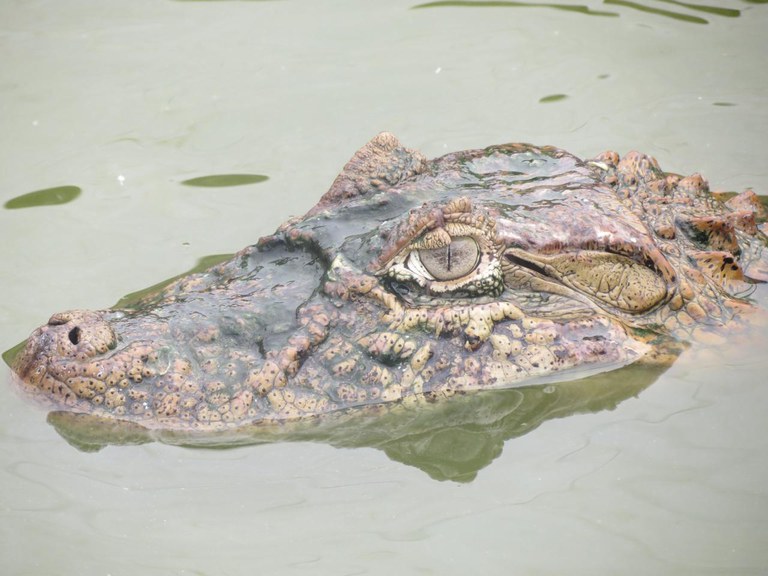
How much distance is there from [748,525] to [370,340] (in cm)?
181

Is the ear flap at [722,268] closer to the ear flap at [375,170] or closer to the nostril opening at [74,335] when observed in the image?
the ear flap at [375,170]

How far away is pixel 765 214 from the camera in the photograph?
6.20 metres

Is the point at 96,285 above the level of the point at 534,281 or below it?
below

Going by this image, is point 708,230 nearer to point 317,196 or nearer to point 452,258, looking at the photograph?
point 452,258

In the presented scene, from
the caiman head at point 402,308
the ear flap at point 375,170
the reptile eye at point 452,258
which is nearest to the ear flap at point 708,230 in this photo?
the caiman head at point 402,308

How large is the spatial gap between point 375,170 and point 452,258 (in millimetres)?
809

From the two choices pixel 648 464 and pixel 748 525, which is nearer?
pixel 748 525

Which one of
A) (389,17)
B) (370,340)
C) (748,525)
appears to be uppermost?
(389,17)

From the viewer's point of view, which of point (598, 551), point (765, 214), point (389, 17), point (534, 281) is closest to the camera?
point (598, 551)

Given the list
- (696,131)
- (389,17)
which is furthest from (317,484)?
(389,17)

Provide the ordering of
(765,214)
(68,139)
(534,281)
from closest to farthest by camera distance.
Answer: (534,281)
(765,214)
(68,139)

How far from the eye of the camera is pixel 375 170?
5.18 m

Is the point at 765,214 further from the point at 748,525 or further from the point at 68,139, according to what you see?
the point at 68,139

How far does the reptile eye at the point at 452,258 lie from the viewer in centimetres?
462
